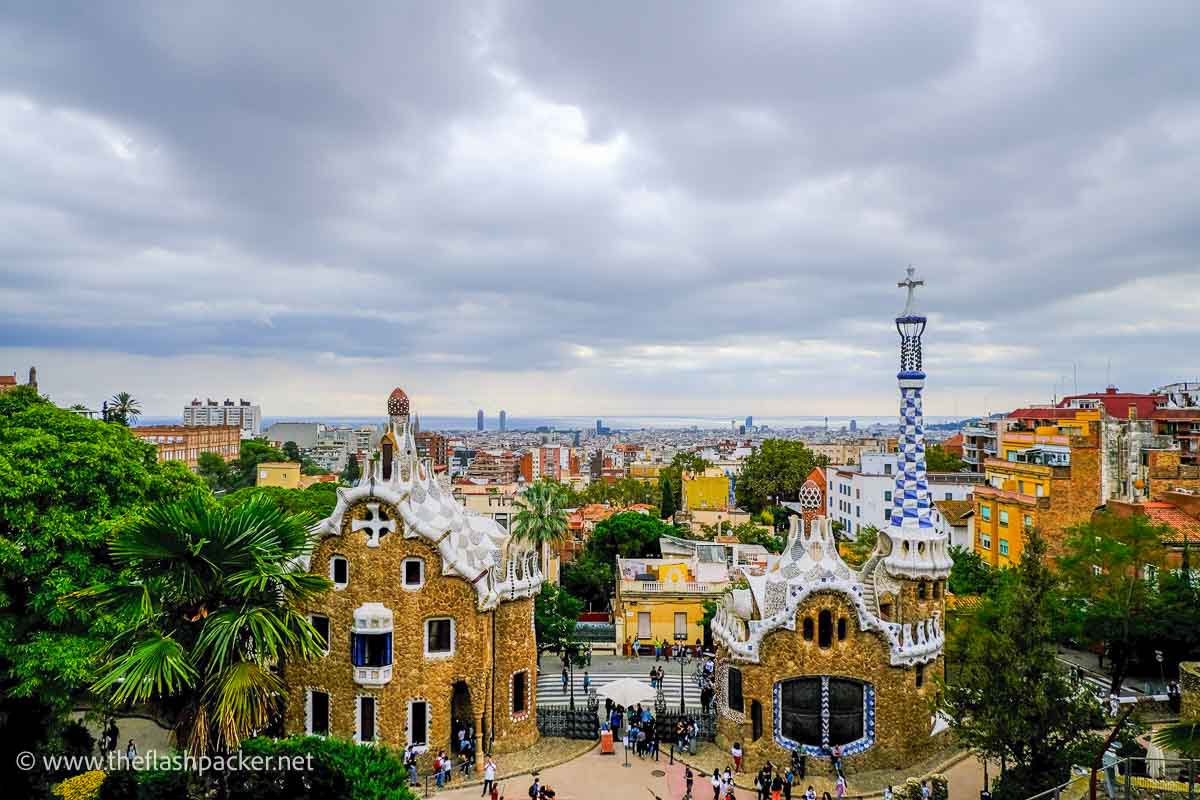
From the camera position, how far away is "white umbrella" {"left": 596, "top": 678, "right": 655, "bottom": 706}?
27.5 m

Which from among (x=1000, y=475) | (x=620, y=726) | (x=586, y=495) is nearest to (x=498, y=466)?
(x=586, y=495)

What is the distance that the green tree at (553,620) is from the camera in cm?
3553

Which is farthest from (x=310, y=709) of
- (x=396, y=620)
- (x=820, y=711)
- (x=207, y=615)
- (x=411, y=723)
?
(x=820, y=711)

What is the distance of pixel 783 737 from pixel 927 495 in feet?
30.9

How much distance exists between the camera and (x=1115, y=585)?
3145 centimetres

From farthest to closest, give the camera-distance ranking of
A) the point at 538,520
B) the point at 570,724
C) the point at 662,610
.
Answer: the point at 538,520 < the point at 662,610 < the point at 570,724

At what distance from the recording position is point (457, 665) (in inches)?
1021

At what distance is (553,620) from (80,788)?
1958 cm

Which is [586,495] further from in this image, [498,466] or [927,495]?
[498,466]

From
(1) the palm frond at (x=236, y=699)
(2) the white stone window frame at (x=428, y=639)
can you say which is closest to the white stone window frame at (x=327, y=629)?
→ (2) the white stone window frame at (x=428, y=639)

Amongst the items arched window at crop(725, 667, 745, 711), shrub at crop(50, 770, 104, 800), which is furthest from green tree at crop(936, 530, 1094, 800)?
shrub at crop(50, 770, 104, 800)

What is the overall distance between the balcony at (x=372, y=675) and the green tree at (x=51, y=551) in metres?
7.46

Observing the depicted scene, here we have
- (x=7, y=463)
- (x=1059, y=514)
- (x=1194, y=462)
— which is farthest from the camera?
(x=1194, y=462)

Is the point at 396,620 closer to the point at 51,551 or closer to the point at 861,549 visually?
the point at 51,551
